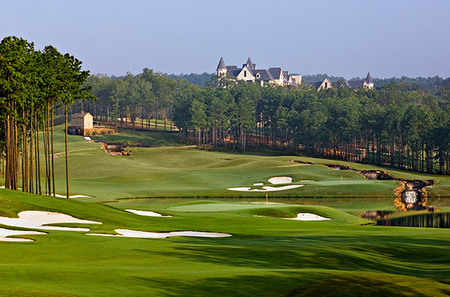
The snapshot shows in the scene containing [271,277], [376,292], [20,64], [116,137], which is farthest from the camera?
[116,137]

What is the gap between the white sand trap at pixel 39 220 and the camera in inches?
1519

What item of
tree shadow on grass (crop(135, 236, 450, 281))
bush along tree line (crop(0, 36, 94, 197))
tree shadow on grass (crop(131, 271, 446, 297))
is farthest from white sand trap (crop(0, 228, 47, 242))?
bush along tree line (crop(0, 36, 94, 197))

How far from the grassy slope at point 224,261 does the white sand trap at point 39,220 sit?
1040mm

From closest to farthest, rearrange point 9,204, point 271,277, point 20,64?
point 271,277 → point 9,204 → point 20,64

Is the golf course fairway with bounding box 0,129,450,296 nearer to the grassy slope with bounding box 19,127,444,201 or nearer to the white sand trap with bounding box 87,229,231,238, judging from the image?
the white sand trap with bounding box 87,229,231,238

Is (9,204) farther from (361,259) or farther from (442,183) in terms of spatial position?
(442,183)

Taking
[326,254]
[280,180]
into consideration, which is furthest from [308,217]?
[280,180]

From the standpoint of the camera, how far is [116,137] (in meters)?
188

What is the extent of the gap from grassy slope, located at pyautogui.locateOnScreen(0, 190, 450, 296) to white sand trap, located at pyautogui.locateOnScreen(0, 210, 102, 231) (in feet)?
3.41

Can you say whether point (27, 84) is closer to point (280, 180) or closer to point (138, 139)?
point (280, 180)

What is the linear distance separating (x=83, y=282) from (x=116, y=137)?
170446 millimetres

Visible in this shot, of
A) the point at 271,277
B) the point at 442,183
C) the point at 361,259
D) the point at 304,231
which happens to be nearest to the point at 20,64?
the point at 304,231

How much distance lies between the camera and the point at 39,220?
135ft

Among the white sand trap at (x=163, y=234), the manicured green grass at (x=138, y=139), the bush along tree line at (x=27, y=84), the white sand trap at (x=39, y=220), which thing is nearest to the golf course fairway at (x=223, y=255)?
the white sand trap at (x=163, y=234)
